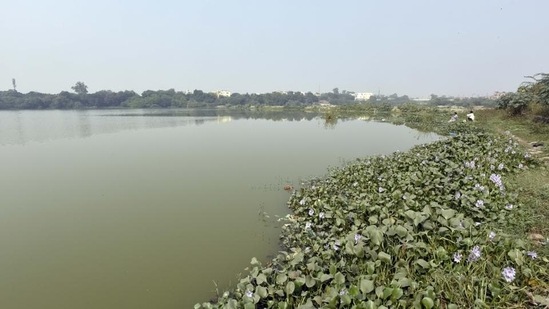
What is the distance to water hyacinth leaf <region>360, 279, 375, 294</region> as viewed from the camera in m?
2.09

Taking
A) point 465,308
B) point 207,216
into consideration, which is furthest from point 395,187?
point 207,216

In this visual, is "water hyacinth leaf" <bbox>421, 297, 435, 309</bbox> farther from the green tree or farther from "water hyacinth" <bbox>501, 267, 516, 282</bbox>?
the green tree

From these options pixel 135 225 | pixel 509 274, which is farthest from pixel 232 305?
pixel 135 225

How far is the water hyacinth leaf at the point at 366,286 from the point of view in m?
2.09

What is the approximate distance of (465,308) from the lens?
6.56ft

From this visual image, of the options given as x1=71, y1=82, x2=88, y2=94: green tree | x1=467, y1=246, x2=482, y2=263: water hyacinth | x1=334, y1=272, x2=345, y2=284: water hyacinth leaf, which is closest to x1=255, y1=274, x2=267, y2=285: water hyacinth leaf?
x1=334, y1=272, x2=345, y2=284: water hyacinth leaf

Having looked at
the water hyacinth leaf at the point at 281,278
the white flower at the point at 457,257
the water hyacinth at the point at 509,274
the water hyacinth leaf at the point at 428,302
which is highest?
the water hyacinth at the point at 509,274

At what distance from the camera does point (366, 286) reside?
211 centimetres

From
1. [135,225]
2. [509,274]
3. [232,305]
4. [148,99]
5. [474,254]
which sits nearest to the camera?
[509,274]

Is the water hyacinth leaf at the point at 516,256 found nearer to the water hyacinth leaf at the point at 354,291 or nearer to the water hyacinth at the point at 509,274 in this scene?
the water hyacinth at the point at 509,274

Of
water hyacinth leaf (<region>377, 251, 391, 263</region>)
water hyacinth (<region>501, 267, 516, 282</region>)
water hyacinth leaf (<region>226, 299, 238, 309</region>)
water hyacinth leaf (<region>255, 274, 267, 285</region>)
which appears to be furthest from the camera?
water hyacinth leaf (<region>255, 274, 267, 285</region>)

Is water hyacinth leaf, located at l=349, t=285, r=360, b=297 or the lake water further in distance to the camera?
the lake water

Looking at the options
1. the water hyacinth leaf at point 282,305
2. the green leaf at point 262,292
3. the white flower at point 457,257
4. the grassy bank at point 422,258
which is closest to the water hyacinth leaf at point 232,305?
the grassy bank at point 422,258

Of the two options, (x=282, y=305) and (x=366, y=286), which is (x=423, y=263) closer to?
(x=366, y=286)
